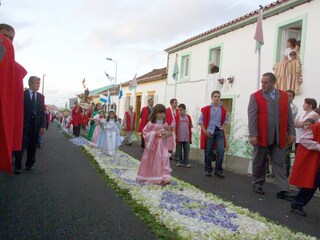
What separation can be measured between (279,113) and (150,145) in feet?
7.81

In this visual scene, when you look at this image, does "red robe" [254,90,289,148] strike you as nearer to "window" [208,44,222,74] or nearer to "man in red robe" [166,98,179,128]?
"man in red robe" [166,98,179,128]

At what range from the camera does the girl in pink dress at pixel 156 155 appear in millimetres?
6820

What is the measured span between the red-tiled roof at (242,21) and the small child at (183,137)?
531 cm

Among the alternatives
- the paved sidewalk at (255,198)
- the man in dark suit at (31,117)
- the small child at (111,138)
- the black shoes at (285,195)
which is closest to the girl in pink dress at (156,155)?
the paved sidewalk at (255,198)

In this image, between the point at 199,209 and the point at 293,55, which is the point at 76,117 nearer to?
the point at 293,55

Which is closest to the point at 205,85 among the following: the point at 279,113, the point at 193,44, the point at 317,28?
the point at 193,44

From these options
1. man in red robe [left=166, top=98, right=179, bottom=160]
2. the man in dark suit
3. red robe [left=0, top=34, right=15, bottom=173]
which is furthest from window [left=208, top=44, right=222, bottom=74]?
red robe [left=0, top=34, right=15, bottom=173]

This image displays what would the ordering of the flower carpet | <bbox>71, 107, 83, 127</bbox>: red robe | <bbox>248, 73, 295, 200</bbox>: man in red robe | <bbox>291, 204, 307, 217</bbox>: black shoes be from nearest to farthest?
the flower carpet → <bbox>291, 204, 307, 217</bbox>: black shoes → <bbox>248, 73, 295, 200</bbox>: man in red robe → <bbox>71, 107, 83, 127</bbox>: red robe

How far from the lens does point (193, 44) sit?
19688mm

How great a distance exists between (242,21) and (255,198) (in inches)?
406

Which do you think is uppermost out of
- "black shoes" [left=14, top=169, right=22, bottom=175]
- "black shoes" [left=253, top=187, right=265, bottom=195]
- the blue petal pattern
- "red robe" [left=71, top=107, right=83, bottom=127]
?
"red robe" [left=71, top=107, right=83, bottom=127]

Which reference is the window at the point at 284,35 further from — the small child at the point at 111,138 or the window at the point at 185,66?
the window at the point at 185,66

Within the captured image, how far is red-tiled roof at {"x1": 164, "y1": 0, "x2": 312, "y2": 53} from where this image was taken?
41.4ft

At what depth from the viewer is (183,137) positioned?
10.5 m
